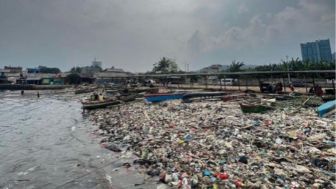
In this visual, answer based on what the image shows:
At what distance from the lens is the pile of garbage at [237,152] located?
18.2 ft

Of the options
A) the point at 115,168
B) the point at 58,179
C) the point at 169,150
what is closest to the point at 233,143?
the point at 169,150

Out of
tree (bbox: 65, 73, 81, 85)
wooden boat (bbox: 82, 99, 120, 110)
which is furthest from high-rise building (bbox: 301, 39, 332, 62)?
wooden boat (bbox: 82, 99, 120, 110)

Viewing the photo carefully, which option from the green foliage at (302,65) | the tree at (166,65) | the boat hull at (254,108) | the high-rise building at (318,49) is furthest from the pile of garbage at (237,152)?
the high-rise building at (318,49)

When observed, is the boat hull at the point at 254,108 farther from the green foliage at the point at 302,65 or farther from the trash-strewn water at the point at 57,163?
the green foliage at the point at 302,65

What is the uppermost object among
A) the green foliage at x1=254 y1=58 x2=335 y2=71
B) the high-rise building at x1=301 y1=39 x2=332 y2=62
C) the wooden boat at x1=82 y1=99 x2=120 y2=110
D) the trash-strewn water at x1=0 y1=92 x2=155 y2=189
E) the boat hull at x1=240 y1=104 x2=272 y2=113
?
the high-rise building at x1=301 y1=39 x2=332 y2=62

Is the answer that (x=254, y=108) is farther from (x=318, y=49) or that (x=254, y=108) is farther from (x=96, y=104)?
(x=318, y=49)

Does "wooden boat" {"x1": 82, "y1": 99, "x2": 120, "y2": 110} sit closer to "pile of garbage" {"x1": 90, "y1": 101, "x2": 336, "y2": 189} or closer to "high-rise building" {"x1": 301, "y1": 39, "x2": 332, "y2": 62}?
"pile of garbage" {"x1": 90, "y1": 101, "x2": 336, "y2": 189}

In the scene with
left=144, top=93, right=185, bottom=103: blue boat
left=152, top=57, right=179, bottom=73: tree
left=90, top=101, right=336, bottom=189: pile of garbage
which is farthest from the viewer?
left=152, top=57, right=179, bottom=73: tree

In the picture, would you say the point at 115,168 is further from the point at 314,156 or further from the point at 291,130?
the point at 291,130

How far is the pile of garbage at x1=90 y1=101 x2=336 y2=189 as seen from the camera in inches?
219

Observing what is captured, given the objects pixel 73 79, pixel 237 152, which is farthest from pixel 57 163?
pixel 73 79

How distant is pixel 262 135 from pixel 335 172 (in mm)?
3125

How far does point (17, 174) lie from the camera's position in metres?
7.67

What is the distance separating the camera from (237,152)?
7195 mm
